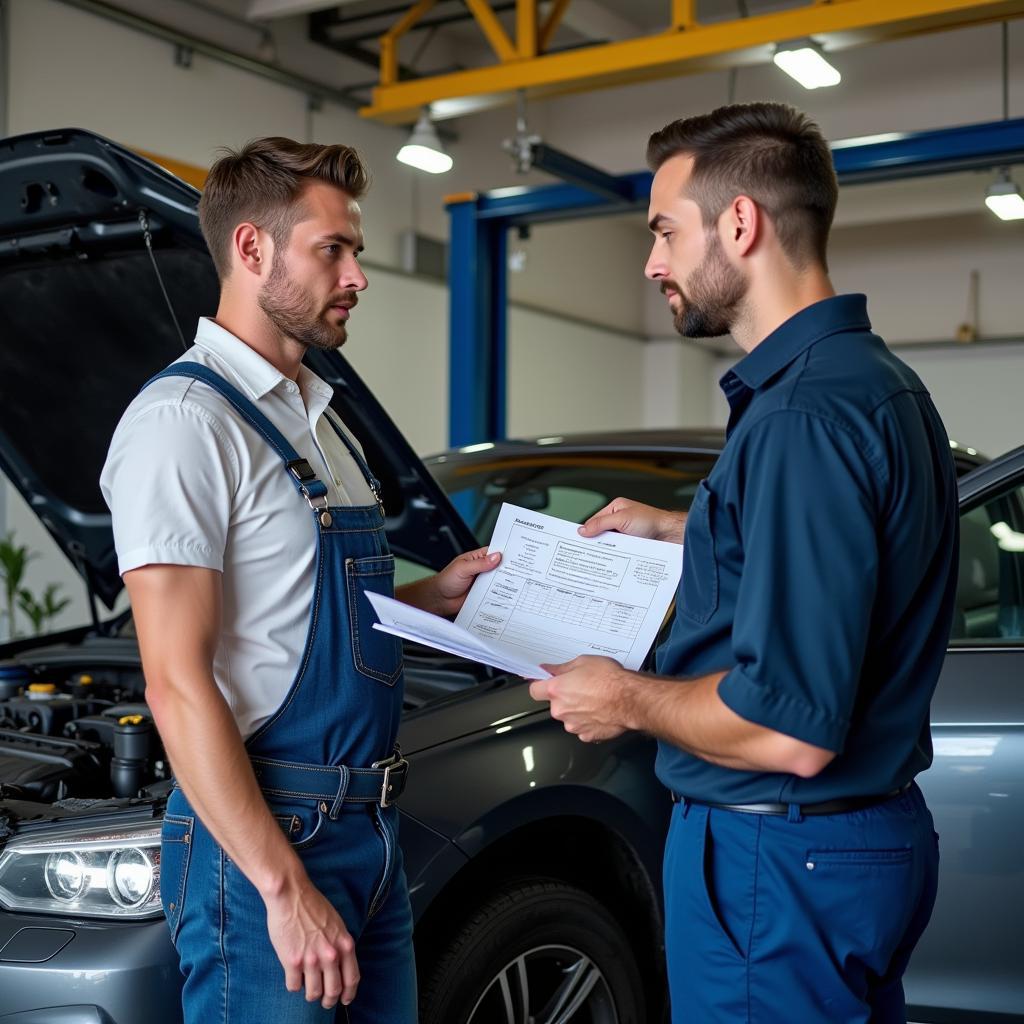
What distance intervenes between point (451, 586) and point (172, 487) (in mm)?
609

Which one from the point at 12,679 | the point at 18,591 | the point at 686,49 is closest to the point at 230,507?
the point at 12,679

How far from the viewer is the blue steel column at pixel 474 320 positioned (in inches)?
291

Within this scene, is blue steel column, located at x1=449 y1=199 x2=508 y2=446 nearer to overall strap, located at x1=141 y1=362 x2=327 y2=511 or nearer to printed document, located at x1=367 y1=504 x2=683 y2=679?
printed document, located at x1=367 y1=504 x2=683 y2=679

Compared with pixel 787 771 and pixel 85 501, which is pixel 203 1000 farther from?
pixel 85 501

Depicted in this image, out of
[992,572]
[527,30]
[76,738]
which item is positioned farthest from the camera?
[527,30]

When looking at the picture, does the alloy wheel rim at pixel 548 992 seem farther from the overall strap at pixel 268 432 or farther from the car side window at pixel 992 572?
the car side window at pixel 992 572

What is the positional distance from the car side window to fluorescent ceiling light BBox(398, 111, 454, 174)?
5080 mm

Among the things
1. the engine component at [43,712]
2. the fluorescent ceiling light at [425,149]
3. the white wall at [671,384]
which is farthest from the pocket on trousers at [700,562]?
the white wall at [671,384]

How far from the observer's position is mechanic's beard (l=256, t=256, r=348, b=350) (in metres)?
1.52

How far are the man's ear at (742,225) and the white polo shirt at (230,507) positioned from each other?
0.56 meters

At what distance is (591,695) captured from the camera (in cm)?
140

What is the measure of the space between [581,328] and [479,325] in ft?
22.8

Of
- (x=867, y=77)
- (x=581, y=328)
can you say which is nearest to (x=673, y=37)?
(x=867, y=77)

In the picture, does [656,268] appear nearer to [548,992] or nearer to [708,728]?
[708,728]
